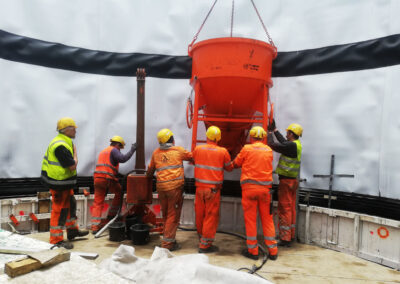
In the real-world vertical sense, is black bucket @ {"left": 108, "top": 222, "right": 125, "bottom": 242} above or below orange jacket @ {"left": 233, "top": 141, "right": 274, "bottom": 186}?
below

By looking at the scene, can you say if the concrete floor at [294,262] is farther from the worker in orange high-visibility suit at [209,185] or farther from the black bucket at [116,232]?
the worker in orange high-visibility suit at [209,185]

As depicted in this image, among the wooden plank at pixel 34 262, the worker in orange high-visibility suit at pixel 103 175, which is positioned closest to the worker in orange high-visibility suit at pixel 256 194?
the worker in orange high-visibility suit at pixel 103 175

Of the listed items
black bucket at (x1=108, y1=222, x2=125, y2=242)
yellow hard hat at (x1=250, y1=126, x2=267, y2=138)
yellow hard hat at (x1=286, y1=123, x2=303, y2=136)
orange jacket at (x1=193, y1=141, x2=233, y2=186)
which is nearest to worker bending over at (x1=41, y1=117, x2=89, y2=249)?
black bucket at (x1=108, y1=222, x2=125, y2=242)

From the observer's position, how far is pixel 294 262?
365 cm

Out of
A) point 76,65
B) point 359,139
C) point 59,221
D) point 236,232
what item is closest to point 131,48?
point 76,65

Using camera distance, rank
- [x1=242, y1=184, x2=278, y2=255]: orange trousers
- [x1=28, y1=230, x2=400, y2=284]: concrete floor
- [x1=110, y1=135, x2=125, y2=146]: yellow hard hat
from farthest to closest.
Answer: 1. [x1=110, y1=135, x2=125, y2=146]: yellow hard hat
2. [x1=242, y1=184, x2=278, y2=255]: orange trousers
3. [x1=28, y1=230, x2=400, y2=284]: concrete floor

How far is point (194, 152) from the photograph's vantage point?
4051 millimetres

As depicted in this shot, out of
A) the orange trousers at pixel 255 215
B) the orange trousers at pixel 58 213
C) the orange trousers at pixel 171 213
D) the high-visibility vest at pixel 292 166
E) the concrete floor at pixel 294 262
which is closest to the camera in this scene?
the concrete floor at pixel 294 262

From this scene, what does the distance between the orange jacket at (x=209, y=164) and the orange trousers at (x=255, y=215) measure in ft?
1.43

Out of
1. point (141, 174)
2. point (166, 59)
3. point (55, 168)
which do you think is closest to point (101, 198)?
point (141, 174)

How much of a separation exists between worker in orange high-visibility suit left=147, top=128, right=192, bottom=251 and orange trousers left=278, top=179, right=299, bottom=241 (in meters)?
1.54

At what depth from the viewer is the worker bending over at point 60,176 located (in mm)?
3754

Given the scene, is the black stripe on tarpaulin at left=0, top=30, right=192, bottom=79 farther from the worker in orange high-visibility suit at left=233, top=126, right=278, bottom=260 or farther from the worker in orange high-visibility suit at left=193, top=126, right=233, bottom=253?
the worker in orange high-visibility suit at left=233, top=126, right=278, bottom=260

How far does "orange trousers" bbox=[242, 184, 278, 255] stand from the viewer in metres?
3.71
